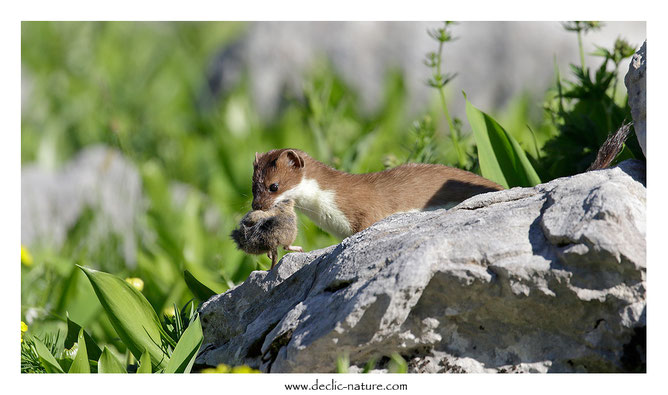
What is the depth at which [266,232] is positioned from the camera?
3441 mm

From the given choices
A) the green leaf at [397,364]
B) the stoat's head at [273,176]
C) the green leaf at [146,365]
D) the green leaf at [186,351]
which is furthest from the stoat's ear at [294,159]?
the green leaf at [397,364]

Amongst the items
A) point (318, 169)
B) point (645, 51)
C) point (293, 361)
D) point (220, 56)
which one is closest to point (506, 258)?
point (293, 361)

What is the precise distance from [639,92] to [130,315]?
95.3 inches

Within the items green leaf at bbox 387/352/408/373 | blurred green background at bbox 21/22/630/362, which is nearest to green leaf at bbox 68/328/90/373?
blurred green background at bbox 21/22/630/362

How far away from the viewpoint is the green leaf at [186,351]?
3.08 metres

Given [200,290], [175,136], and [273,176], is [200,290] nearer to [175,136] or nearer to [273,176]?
[273,176]

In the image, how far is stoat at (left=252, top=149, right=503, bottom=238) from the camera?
3816 mm

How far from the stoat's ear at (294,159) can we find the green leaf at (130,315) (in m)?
1.06

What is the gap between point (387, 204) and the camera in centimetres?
392

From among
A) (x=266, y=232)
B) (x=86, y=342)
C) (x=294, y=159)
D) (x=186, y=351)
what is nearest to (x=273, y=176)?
(x=294, y=159)

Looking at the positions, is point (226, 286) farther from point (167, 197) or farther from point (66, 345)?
point (167, 197)

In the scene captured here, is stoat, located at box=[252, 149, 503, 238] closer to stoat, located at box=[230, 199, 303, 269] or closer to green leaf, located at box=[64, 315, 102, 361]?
stoat, located at box=[230, 199, 303, 269]

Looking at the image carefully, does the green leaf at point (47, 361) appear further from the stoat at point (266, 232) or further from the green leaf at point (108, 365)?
the stoat at point (266, 232)

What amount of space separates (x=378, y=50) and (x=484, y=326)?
258 inches
